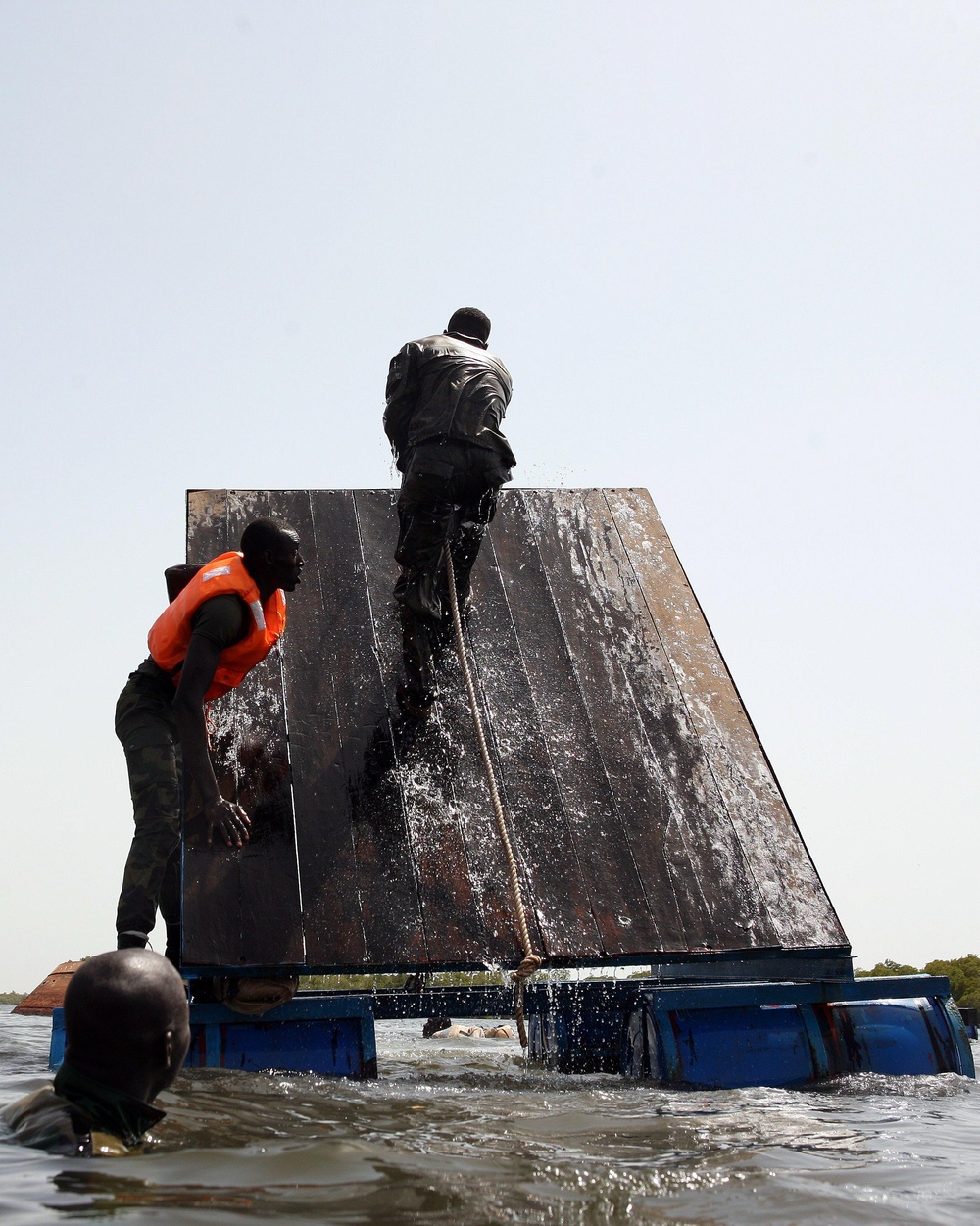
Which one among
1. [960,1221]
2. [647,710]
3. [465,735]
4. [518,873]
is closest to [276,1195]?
[960,1221]

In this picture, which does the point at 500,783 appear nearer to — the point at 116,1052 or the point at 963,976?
the point at 116,1052

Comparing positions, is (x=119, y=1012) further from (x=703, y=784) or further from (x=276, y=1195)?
(x=703, y=784)

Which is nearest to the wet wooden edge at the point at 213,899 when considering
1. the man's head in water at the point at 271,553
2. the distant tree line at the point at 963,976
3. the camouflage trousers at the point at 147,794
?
the camouflage trousers at the point at 147,794

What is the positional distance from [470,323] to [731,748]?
2378 millimetres

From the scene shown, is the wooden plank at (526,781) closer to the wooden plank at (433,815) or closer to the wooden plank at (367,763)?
the wooden plank at (433,815)

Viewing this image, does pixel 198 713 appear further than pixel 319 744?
No

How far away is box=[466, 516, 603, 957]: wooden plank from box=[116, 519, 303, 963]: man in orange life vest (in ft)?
3.56

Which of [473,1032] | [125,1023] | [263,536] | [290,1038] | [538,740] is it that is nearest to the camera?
[125,1023]

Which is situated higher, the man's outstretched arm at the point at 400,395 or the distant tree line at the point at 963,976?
the man's outstretched arm at the point at 400,395

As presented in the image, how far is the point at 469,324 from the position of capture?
506cm

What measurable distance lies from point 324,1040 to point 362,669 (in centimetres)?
175

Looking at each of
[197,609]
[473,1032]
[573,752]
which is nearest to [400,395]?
[197,609]

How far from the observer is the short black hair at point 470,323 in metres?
5.07

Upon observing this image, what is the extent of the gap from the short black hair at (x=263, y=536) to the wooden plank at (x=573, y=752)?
154 centimetres
